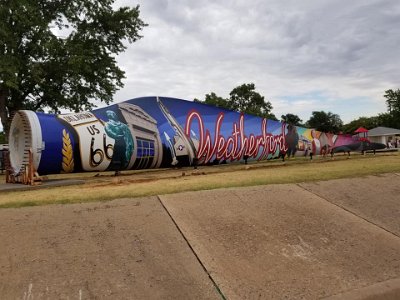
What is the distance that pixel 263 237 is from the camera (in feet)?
18.0

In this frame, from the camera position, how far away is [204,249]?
197 inches

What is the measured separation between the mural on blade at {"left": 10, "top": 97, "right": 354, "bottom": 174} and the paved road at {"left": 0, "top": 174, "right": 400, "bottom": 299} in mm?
5236

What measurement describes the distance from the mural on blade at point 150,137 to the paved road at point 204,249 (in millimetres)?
5236

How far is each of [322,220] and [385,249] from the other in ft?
3.15

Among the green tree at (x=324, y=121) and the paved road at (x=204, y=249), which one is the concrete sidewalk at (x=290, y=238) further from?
the green tree at (x=324, y=121)

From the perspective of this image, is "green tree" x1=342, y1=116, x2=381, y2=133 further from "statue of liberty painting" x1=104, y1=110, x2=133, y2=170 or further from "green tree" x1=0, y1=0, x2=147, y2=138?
"statue of liberty painting" x1=104, y1=110, x2=133, y2=170

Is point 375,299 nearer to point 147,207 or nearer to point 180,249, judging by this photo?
point 180,249

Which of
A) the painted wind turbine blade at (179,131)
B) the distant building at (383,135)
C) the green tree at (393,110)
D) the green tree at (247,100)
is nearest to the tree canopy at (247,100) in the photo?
the green tree at (247,100)

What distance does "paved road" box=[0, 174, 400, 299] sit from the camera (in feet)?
13.9

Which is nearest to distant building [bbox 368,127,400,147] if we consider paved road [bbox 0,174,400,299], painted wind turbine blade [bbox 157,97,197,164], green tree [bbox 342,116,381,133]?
green tree [bbox 342,116,381,133]

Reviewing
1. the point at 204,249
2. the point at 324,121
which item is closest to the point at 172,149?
the point at 204,249

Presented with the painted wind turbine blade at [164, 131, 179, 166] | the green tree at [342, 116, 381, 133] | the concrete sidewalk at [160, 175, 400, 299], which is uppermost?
the green tree at [342, 116, 381, 133]

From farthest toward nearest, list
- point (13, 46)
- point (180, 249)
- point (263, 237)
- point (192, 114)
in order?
point (13, 46) < point (192, 114) < point (263, 237) < point (180, 249)

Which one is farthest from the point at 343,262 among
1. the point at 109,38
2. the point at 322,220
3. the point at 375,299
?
the point at 109,38
